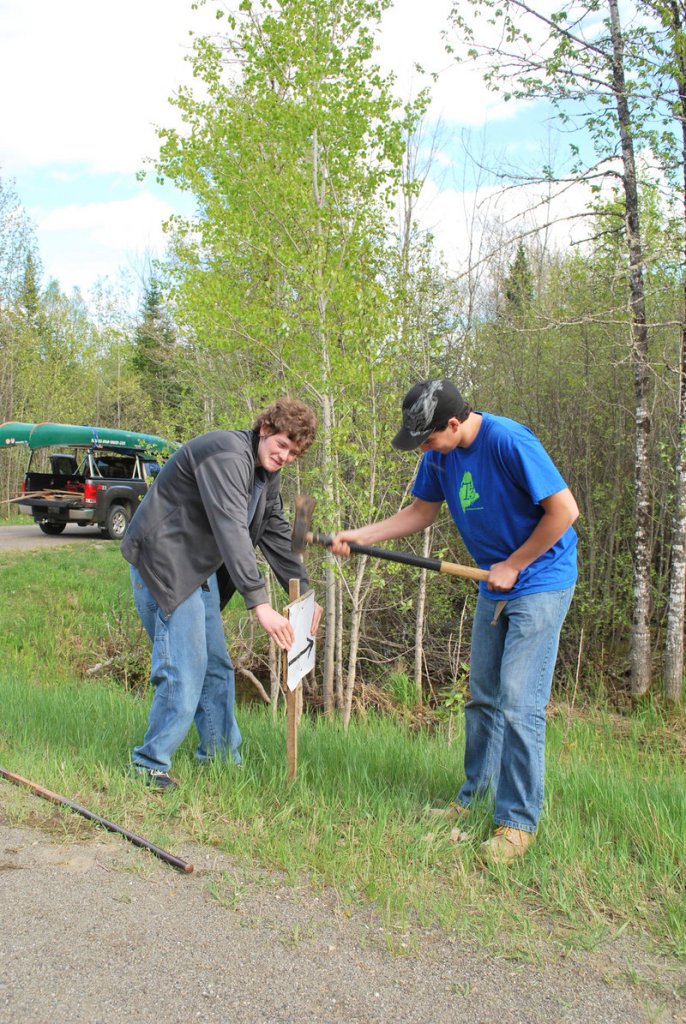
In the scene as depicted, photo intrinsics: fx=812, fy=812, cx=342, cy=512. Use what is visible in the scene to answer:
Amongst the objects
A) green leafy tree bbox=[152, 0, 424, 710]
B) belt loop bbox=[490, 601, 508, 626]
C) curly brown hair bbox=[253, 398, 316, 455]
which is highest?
green leafy tree bbox=[152, 0, 424, 710]

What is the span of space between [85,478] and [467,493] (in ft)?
50.9

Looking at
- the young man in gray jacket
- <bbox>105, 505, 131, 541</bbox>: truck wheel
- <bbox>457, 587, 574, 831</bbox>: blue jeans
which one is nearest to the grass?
<bbox>457, 587, 574, 831</bbox>: blue jeans

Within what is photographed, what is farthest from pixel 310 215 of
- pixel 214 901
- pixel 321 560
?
pixel 214 901

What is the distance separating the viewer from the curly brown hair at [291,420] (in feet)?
12.1

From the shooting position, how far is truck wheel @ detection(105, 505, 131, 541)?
17.3m

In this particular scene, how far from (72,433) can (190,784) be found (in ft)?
51.3

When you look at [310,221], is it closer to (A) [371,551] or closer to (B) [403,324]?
(B) [403,324]

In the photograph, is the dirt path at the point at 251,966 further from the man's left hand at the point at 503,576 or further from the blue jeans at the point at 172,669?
the man's left hand at the point at 503,576

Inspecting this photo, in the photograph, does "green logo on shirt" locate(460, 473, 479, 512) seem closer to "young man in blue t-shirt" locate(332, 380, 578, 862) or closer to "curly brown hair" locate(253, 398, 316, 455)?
"young man in blue t-shirt" locate(332, 380, 578, 862)

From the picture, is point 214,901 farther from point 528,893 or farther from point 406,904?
point 528,893

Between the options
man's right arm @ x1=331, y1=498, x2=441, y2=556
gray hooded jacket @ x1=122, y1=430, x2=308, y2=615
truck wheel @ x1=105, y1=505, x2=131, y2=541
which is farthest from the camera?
truck wheel @ x1=105, y1=505, x2=131, y2=541

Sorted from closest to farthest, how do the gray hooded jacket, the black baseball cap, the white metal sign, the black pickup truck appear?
the black baseball cap, the gray hooded jacket, the white metal sign, the black pickup truck

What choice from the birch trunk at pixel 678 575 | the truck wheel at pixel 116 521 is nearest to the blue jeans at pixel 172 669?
the birch trunk at pixel 678 575

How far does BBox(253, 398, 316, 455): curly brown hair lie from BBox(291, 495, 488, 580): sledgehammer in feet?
1.05
